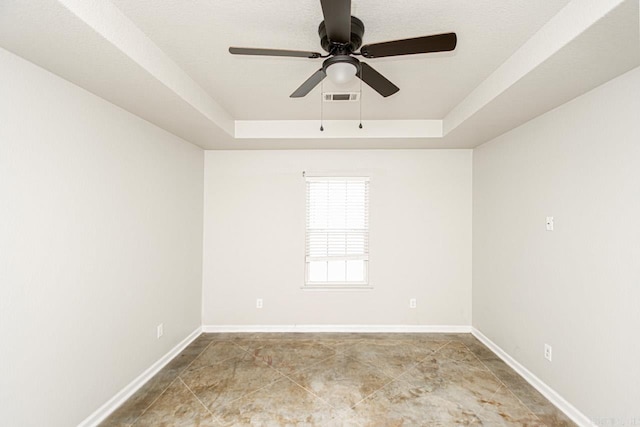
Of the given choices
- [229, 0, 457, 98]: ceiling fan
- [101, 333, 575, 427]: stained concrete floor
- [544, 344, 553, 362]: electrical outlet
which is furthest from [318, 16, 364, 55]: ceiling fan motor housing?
[544, 344, 553, 362]: electrical outlet

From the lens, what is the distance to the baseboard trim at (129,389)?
218 centimetres

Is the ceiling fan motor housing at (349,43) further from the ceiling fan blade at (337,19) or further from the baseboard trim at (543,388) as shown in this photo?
the baseboard trim at (543,388)

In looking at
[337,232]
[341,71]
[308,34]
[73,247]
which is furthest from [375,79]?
[337,232]

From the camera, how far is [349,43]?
5.08ft

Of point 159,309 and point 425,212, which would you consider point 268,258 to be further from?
point 425,212

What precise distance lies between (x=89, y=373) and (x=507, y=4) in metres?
3.57

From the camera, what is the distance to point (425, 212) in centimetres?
398

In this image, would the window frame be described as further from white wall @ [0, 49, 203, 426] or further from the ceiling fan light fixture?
the ceiling fan light fixture

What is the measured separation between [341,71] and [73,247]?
2.14 m

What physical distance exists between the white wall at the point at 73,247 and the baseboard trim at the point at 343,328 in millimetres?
908

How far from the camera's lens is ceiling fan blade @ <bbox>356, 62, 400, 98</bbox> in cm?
170

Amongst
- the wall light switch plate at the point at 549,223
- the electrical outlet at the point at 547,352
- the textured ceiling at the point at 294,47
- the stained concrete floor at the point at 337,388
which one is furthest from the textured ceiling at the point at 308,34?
the stained concrete floor at the point at 337,388

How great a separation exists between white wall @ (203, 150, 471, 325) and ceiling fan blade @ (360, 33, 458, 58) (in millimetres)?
2462

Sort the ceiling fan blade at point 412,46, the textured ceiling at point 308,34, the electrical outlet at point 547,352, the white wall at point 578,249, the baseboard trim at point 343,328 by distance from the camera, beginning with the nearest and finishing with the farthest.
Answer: the ceiling fan blade at point 412,46 < the textured ceiling at point 308,34 < the white wall at point 578,249 < the electrical outlet at point 547,352 < the baseboard trim at point 343,328
